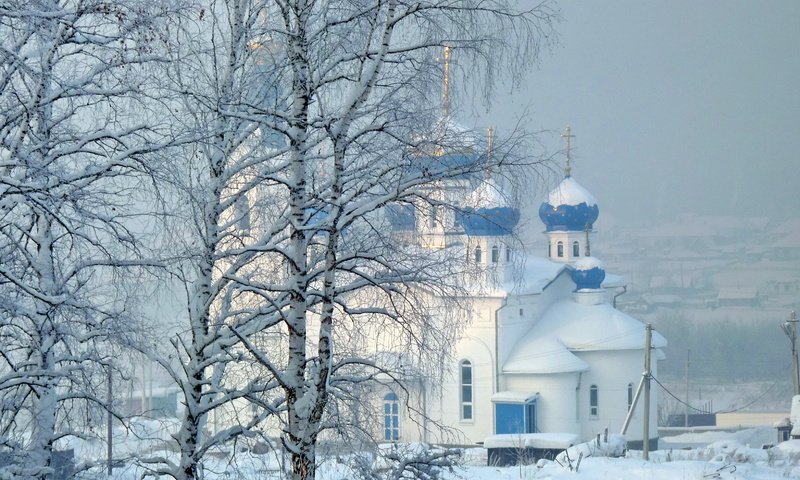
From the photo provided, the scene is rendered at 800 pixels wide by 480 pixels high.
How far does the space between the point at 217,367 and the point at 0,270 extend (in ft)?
9.00

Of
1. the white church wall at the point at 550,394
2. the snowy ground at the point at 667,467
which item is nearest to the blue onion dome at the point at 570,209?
the white church wall at the point at 550,394

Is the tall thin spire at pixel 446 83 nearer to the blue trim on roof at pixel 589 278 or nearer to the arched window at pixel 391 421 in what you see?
the arched window at pixel 391 421

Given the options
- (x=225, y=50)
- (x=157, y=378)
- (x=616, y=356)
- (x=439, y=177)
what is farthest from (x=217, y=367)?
(x=157, y=378)

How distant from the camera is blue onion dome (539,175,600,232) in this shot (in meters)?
26.5

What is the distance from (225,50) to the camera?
22.5ft

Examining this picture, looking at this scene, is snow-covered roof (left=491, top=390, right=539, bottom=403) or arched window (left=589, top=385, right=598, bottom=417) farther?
arched window (left=589, top=385, right=598, bottom=417)

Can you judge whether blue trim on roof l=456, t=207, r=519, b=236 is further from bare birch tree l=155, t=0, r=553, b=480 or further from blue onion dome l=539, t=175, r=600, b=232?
blue onion dome l=539, t=175, r=600, b=232

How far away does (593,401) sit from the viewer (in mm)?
24703

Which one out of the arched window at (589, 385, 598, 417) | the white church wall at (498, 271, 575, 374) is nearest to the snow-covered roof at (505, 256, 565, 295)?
the white church wall at (498, 271, 575, 374)

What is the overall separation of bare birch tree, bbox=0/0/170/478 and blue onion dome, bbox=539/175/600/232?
67.8ft

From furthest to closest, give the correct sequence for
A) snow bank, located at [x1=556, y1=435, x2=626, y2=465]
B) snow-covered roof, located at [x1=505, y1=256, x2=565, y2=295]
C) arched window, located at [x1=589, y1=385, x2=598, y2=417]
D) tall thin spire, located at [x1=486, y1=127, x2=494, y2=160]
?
arched window, located at [x1=589, y1=385, x2=598, y2=417] → snow-covered roof, located at [x1=505, y1=256, x2=565, y2=295] → snow bank, located at [x1=556, y1=435, x2=626, y2=465] → tall thin spire, located at [x1=486, y1=127, x2=494, y2=160]

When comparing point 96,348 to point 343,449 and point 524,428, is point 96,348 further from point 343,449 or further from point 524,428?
point 524,428

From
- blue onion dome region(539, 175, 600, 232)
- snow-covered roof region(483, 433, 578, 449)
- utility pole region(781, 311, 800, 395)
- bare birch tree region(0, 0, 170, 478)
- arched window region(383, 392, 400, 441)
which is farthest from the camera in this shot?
blue onion dome region(539, 175, 600, 232)

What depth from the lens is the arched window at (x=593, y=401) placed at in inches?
969
